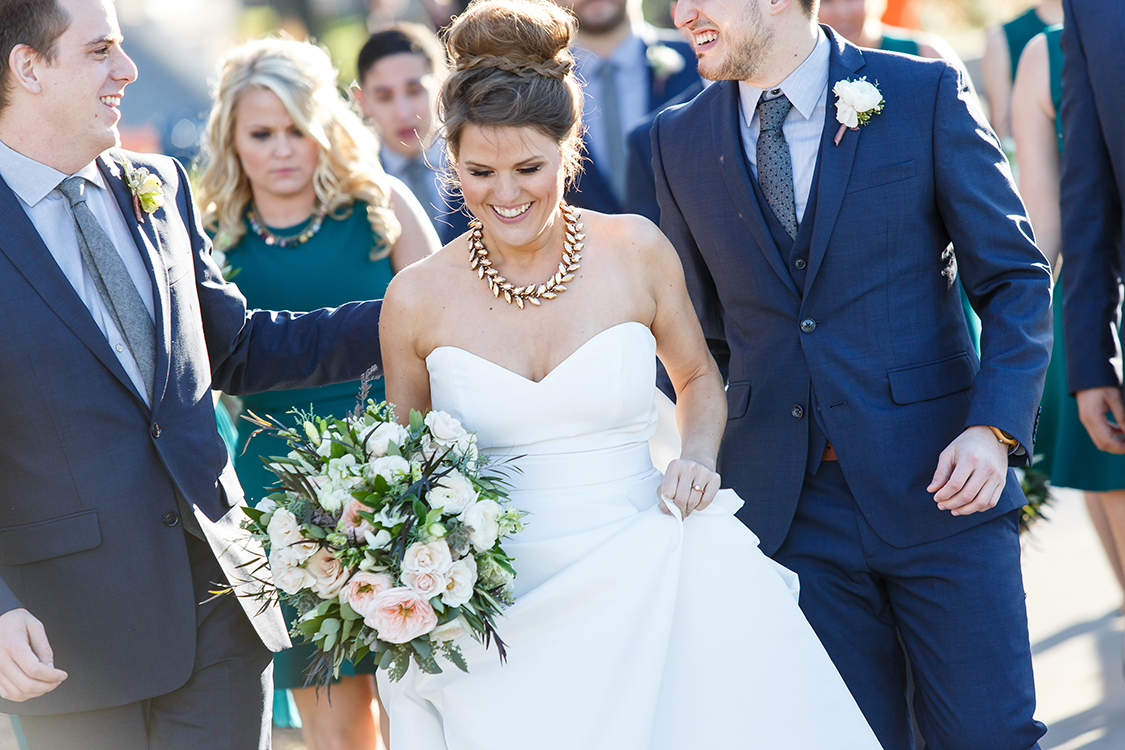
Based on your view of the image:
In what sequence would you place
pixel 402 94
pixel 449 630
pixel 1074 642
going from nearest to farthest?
pixel 449 630
pixel 1074 642
pixel 402 94

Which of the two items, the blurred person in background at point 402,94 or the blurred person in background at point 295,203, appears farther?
the blurred person in background at point 402,94

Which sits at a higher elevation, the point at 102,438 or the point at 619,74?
the point at 619,74

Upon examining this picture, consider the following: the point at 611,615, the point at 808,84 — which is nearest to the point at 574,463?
the point at 611,615

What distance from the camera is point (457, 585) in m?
2.47

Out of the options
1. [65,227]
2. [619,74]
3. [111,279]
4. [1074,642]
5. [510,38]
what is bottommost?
[1074,642]

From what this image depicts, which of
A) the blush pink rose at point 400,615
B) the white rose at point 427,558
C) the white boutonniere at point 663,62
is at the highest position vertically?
the white boutonniere at point 663,62

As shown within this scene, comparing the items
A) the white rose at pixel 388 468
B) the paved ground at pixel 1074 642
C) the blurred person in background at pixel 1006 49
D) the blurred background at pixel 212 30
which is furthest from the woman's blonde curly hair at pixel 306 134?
the blurred background at pixel 212 30

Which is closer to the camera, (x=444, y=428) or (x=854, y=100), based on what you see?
(x=444, y=428)

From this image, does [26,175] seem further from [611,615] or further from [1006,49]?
[1006,49]

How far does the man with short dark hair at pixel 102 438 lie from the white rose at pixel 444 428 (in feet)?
2.08

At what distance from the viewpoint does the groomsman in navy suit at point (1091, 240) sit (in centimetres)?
360

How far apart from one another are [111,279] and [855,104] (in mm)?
1911

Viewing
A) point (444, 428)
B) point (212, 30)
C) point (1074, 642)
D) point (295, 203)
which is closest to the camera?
point (444, 428)

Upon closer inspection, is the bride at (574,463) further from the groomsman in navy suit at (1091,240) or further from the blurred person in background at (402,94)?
the blurred person in background at (402,94)
